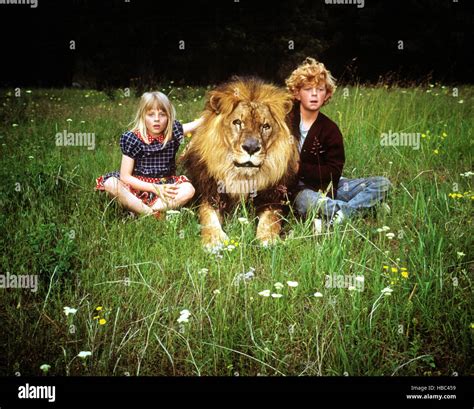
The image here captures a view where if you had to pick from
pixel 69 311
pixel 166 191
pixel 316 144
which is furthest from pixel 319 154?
pixel 69 311

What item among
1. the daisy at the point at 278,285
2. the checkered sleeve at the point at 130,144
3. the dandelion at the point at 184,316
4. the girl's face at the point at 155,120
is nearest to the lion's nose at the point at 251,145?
the girl's face at the point at 155,120

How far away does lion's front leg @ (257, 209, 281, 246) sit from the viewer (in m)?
2.35

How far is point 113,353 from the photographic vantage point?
1731 millimetres

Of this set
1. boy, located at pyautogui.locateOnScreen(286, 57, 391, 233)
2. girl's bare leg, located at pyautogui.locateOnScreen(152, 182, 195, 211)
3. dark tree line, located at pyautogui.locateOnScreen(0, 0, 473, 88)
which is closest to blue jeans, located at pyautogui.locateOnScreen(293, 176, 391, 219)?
boy, located at pyautogui.locateOnScreen(286, 57, 391, 233)

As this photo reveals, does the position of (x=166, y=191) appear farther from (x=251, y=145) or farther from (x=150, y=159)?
(x=251, y=145)

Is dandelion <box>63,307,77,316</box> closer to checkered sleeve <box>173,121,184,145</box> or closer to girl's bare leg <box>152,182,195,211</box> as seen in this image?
girl's bare leg <box>152,182,195,211</box>

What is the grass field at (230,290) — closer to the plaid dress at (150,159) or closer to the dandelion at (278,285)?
the dandelion at (278,285)

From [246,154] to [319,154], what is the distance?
0.45m

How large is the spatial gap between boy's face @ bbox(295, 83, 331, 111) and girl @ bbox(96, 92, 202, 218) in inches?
23.0

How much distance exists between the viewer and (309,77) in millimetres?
2607

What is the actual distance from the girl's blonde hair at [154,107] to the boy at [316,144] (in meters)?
0.66

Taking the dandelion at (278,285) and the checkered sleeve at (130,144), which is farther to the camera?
the checkered sleeve at (130,144)

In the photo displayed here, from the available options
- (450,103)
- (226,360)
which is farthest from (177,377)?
(450,103)

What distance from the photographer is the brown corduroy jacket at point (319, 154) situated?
2598 millimetres
